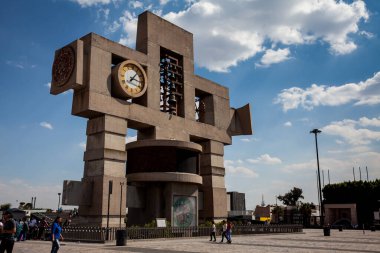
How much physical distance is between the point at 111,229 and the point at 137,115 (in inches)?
542

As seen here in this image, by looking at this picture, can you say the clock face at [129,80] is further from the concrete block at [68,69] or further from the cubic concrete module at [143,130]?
the concrete block at [68,69]

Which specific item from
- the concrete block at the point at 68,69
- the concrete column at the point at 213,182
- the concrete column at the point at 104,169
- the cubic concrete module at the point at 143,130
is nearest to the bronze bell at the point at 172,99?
the cubic concrete module at the point at 143,130

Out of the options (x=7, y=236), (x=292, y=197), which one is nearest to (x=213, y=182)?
(x=7, y=236)

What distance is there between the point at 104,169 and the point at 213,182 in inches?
624

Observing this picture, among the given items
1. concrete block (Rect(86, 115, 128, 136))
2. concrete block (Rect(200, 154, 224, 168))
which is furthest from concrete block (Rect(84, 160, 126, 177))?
concrete block (Rect(200, 154, 224, 168))

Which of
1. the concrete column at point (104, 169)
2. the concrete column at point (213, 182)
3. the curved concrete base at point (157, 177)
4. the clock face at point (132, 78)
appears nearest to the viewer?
the concrete column at point (104, 169)

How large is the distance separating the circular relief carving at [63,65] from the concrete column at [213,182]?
63.7 feet

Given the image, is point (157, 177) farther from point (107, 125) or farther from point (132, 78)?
point (132, 78)

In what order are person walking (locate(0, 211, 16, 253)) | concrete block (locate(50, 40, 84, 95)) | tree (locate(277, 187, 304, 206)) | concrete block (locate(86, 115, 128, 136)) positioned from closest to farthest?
person walking (locate(0, 211, 16, 253)) < concrete block (locate(50, 40, 84, 95)) < concrete block (locate(86, 115, 128, 136)) < tree (locate(277, 187, 304, 206))

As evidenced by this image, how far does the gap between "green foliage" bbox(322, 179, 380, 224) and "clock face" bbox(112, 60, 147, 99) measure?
62.3m

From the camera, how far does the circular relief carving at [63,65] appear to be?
117 feet

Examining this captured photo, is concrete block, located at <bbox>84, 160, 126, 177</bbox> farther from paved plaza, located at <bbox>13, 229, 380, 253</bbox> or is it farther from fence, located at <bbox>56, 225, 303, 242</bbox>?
paved plaza, located at <bbox>13, 229, 380, 253</bbox>

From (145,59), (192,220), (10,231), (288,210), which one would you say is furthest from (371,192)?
(10,231)

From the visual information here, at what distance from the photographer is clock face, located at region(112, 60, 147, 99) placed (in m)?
37.6
